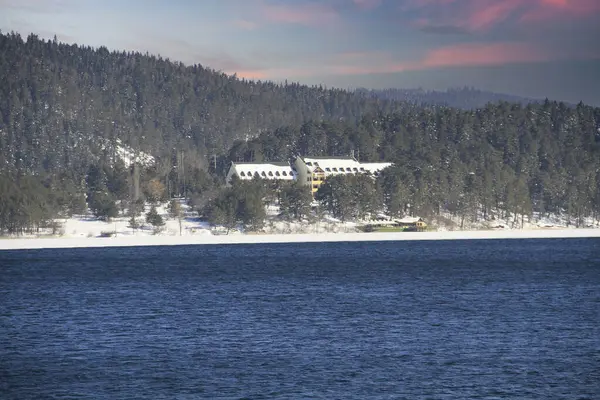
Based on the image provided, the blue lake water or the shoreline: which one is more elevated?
the shoreline

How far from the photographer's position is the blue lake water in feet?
144

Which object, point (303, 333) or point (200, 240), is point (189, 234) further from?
point (303, 333)

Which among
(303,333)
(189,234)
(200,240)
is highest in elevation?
(189,234)

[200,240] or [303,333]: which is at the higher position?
[200,240]

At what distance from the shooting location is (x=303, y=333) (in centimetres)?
5934

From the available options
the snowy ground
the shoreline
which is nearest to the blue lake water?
the shoreline

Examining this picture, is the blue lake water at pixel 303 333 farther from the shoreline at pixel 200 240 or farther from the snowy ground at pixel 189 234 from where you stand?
the snowy ground at pixel 189 234

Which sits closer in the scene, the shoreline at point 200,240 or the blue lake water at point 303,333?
the blue lake water at point 303,333

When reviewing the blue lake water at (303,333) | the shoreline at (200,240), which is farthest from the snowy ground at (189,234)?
the blue lake water at (303,333)

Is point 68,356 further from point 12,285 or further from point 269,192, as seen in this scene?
point 269,192

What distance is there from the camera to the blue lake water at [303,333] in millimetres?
44000

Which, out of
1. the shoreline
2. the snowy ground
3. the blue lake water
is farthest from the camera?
the snowy ground

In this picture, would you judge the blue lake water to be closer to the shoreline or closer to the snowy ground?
the shoreline

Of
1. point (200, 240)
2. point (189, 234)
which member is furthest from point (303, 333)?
point (189, 234)
